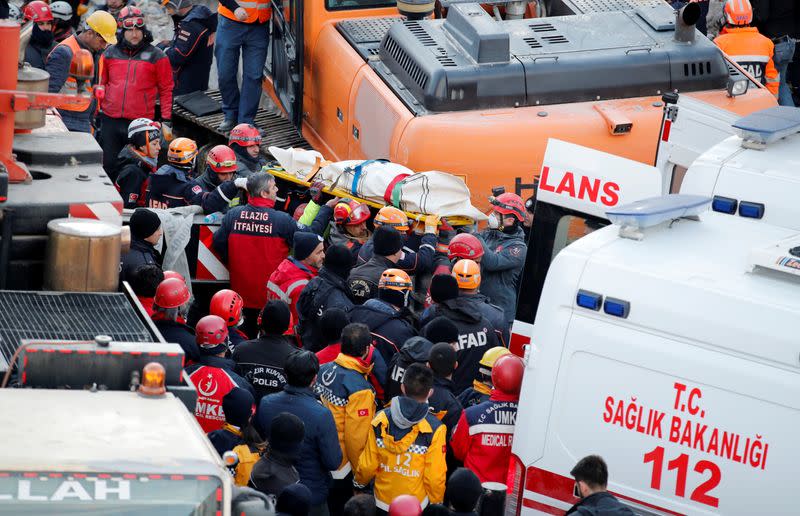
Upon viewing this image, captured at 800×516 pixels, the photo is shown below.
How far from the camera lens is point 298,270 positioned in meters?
8.96

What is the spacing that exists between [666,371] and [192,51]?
9349 mm

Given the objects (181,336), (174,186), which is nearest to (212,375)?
(181,336)

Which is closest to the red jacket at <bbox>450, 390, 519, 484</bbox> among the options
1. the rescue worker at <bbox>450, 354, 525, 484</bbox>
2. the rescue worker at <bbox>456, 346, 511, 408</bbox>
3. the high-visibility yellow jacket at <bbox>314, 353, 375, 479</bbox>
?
the rescue worker at <bbox>450, 354, 525, 484</bbox>

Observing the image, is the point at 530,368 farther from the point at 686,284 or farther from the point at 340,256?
the point at 340,256

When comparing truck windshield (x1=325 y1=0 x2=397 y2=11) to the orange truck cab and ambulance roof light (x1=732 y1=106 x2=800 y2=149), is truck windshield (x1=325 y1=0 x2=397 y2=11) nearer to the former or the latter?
the orange truck cab

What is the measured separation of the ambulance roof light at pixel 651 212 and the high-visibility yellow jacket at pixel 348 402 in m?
1.75

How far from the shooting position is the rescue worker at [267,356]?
7.56 metres

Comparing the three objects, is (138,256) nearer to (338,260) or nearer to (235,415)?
(338,260)

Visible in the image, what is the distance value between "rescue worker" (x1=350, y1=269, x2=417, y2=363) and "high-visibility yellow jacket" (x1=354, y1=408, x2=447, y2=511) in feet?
4.22

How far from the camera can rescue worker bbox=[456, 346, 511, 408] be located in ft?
23.4

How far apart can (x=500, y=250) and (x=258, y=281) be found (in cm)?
173

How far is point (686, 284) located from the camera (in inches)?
221

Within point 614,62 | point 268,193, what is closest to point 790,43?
point 614,62

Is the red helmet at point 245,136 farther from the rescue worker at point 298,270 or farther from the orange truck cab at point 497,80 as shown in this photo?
the rescue worker at point 298,270
